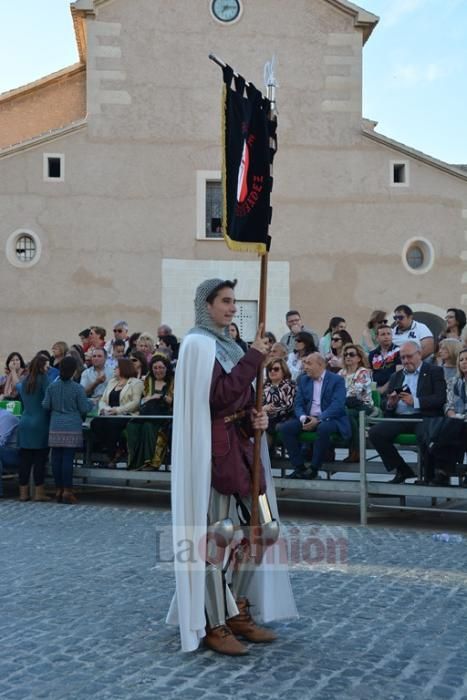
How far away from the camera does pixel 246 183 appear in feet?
18.6

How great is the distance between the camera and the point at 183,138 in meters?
24.0

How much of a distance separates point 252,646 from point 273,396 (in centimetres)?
526

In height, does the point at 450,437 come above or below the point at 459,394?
below

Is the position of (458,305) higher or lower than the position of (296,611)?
higher

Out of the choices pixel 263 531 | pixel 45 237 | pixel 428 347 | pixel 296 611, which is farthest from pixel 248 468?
pixel 45 237

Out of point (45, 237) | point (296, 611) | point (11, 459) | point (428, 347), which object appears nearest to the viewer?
point (296, 611)

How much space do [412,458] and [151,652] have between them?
24.9 ft

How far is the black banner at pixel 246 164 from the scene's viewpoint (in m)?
5.56

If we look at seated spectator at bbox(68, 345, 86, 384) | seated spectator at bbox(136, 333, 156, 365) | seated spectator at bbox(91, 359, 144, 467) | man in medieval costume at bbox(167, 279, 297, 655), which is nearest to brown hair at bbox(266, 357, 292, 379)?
seated spectator at bbox(91, 359, 144, 467)

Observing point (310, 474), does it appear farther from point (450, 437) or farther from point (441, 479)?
point (450, 437)

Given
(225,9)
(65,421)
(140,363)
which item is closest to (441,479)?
(65,421)

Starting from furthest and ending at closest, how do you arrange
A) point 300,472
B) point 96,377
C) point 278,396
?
point 96,377
point 278,396
point 300,472

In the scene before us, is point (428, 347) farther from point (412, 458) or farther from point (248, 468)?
point (248, 468)

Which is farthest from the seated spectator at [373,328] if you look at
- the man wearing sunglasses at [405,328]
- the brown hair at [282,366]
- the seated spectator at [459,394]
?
the seated spectator at [459,394]
